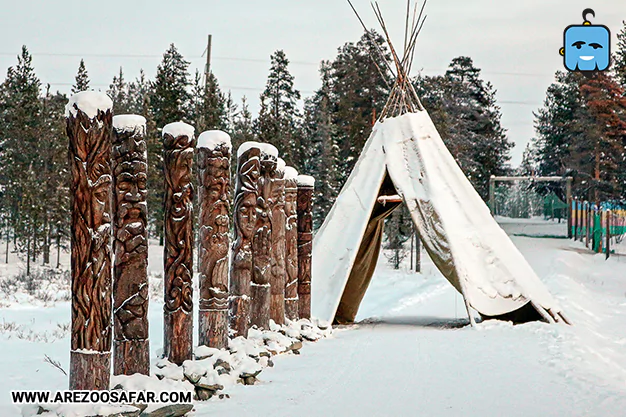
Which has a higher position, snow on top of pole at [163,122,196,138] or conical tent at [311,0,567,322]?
snow on top of pole at [163,122,196,138]

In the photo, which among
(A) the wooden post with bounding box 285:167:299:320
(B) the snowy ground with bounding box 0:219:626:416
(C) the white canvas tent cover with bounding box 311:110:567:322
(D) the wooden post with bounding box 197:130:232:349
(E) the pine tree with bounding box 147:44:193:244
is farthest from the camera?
(E) the pine tree with bounding box 147:44:193:244

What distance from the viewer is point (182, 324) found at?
7.08m

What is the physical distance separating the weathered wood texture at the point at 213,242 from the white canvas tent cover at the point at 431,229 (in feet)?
14.4

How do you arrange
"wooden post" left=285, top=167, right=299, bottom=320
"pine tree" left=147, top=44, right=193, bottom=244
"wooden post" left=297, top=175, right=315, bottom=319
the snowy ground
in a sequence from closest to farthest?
the snowy ground
"wooden post" left=285, top=167, right=299, bottom=320
"wooden post" left=297, top=175, right=315, bottom=319
"pine tree" left=147, top=44, right=193, bottom=244

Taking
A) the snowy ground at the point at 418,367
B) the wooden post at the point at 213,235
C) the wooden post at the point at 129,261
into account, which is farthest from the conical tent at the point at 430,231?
the wooden post at the point at 129,261

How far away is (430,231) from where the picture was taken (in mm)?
12156

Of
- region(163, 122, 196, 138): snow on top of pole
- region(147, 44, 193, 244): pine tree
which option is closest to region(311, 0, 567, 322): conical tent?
region(163, 122, 196, 138): snow on top of pole

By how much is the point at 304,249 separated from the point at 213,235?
388cm

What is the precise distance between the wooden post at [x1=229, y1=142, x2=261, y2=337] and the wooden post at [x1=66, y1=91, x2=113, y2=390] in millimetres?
2977

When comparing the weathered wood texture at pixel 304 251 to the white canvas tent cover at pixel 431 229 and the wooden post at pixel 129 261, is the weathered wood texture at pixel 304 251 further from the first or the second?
the wooden post at pixel 129 261

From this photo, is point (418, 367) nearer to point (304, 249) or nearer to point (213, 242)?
point (213, 242)

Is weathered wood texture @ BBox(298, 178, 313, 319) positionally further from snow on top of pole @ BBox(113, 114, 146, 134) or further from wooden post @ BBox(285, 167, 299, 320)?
snow on top of pole @ BBox(113, 114, 146, 134)

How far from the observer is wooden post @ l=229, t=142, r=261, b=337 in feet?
28.2

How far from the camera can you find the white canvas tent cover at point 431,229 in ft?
38.7
